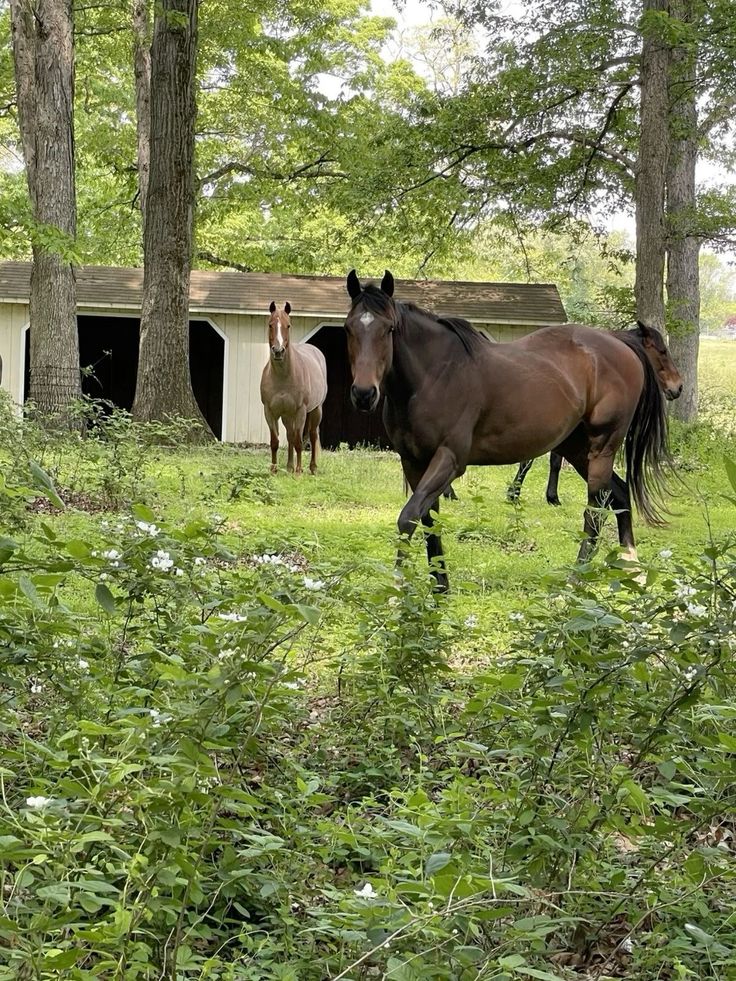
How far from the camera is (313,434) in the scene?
560 inches

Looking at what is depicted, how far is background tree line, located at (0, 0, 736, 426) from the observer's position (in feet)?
45.2

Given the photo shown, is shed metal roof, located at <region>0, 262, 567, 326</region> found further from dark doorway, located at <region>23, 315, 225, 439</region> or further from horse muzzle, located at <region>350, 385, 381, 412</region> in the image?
horse muzzle, located at <region>350, 385, 381, 412</region>

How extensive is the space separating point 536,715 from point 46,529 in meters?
1.25

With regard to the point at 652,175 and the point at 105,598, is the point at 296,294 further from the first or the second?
the point at 105,598

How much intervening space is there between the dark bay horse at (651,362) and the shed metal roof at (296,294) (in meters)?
9.65

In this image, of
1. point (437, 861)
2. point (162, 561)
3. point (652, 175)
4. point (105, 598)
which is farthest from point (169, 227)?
point (437, 861)

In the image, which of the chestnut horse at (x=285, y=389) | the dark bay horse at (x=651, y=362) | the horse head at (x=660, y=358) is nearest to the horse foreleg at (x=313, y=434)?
the chestnut horse at (x=285, y=389)

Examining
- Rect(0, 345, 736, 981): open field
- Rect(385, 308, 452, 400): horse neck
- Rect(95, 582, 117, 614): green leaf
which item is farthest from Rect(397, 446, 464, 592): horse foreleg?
Rect(95, 582, 117, 614): green leaf

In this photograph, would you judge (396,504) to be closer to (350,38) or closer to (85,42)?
(85,42)

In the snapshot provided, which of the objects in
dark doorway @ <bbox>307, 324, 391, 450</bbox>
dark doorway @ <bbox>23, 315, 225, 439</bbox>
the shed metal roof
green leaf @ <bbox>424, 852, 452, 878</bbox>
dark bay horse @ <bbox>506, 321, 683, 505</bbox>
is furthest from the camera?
dark doorway @ <bbox>23, 315, 225, 439</bbox>

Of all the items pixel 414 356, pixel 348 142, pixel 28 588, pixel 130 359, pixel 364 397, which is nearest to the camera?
pixel 28 588

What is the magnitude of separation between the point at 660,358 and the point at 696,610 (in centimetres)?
817

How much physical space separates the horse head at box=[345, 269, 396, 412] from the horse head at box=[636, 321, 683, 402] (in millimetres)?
3053

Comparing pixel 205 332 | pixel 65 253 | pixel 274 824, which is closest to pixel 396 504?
pixel 65 253
